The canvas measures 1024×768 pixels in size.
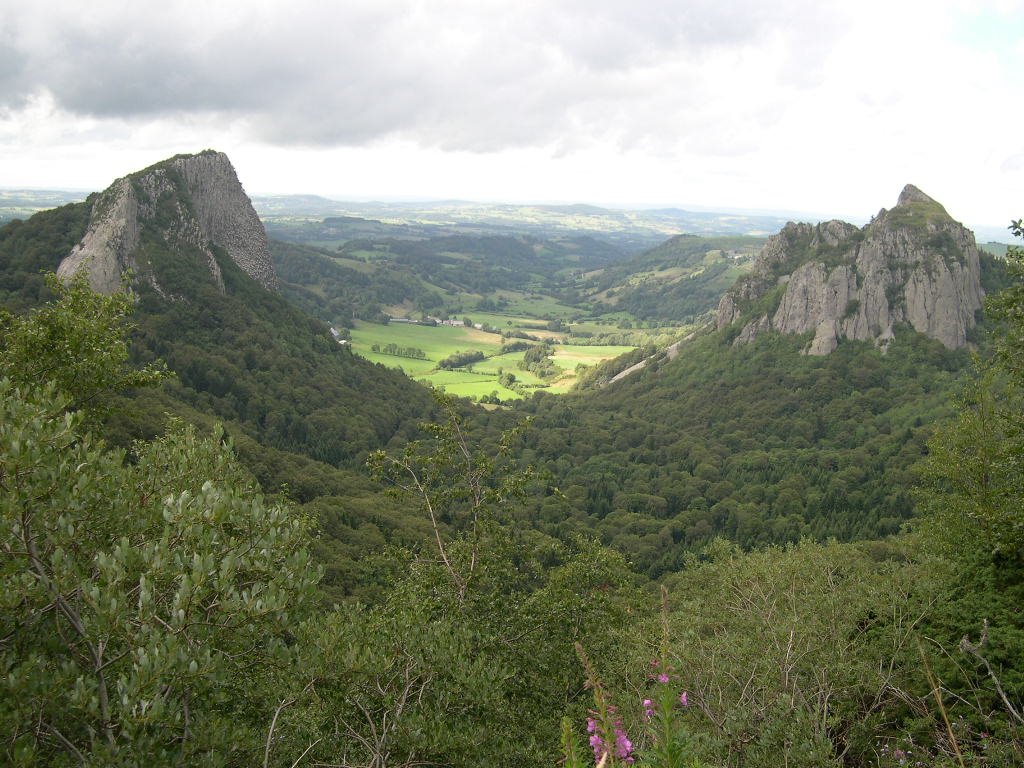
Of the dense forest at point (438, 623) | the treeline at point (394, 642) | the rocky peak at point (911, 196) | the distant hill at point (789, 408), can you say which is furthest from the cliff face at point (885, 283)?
the treeline at point (394, 642)

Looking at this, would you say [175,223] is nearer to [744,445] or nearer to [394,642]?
[744,445]

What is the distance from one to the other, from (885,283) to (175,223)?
16961 cm

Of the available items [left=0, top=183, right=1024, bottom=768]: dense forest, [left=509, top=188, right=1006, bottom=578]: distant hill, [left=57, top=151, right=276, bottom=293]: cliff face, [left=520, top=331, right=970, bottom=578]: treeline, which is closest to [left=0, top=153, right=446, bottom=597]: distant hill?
[left=57, top=151, right=276, bottom=293]: cliff face

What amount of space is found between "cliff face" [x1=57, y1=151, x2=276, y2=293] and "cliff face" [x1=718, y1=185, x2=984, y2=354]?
474 ft

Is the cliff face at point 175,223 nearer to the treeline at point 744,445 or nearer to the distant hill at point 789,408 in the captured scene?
the treeline at point 744,445

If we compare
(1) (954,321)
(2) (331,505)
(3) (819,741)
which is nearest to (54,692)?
(3) (819,741)

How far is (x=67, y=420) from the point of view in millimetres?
9484

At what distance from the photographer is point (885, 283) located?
153 meters

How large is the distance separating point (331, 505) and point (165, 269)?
8185cm

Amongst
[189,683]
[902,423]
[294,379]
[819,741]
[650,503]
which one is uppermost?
[189,683]

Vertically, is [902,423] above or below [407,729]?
below

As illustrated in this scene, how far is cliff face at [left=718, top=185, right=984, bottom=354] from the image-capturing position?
144 meters

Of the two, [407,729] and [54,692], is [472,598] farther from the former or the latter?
[54,692]

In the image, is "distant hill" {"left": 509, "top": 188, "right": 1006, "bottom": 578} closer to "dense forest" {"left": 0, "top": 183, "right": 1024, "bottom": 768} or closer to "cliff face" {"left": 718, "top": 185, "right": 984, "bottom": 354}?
"cliff face" {"left": 718, "top": 185, "right": 984, "bottom": 354}
